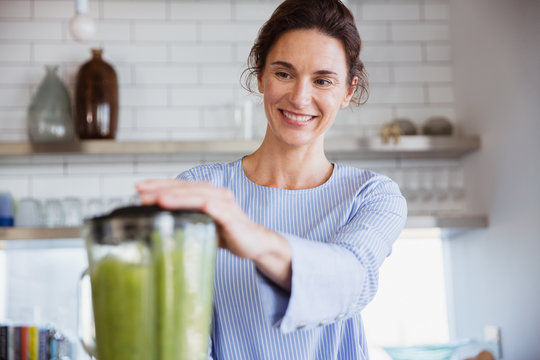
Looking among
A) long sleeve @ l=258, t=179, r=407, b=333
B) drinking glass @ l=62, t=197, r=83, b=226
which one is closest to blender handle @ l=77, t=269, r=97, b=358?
drinking glass @ l=62, t=197, r=83, b=226

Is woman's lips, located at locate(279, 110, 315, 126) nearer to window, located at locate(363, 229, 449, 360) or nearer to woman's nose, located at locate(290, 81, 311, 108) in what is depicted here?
woman's nose, located at locate(290, 81, 311, 108)

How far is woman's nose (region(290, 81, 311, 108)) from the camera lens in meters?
1.24

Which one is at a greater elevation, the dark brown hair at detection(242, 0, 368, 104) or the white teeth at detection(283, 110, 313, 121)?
the dark brown hair at detection(242, 0, 368, 104)

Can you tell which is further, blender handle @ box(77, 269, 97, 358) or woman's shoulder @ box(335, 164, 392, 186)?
blender handle @ box(77, 269, 97, 358)

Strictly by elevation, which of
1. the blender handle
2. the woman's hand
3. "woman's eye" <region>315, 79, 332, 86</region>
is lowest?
the blender handle

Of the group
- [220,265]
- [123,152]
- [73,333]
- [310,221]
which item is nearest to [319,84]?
[310,221]

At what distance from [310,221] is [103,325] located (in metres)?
0.72

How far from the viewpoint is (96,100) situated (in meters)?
3.09

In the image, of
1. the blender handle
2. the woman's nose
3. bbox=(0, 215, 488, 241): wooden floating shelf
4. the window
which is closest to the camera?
the woman's nose

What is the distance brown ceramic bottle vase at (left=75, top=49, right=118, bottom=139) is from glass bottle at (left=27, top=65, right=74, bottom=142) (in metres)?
0.06

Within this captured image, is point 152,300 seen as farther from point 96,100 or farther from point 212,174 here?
point 96,100

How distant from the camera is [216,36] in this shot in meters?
3.40

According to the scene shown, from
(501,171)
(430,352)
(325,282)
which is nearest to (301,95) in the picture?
(325,282)

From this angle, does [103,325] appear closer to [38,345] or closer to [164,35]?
[38,345]
